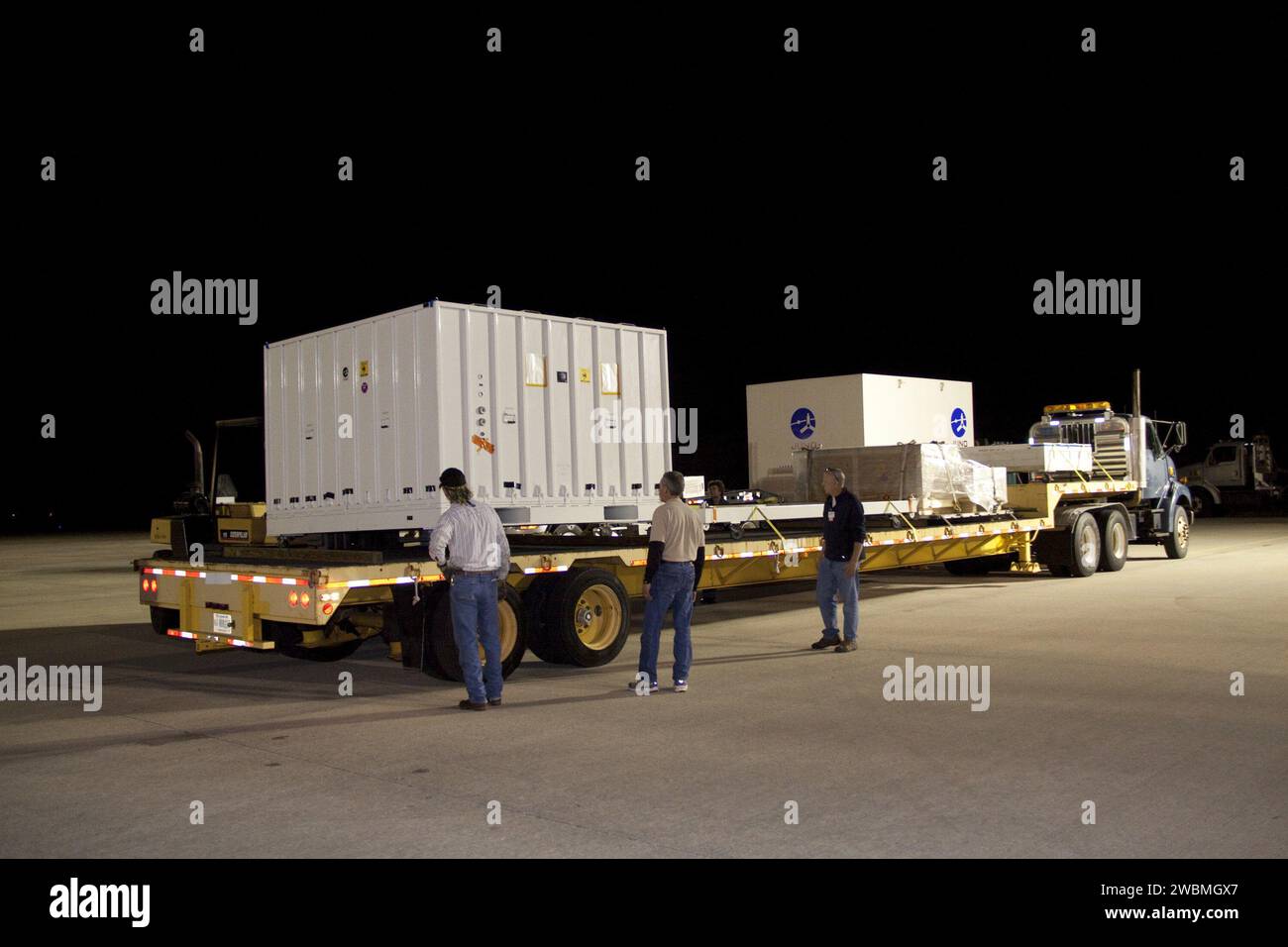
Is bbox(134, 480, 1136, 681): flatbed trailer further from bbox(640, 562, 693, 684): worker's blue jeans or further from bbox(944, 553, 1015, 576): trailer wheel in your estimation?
bbox(944, 553, 1015, 576): trailer wheel

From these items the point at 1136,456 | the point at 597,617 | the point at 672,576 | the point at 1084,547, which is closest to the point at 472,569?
the point at 672,576

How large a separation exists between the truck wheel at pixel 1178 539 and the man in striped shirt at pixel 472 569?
16.7 m

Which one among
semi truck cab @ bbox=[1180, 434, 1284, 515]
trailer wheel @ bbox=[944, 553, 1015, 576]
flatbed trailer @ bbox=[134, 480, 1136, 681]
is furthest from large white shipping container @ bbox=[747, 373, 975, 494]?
→ semi truck cab @ bbox=[1180, 434, 1284, 515]

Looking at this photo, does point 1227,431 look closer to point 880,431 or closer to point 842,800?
point 880,431

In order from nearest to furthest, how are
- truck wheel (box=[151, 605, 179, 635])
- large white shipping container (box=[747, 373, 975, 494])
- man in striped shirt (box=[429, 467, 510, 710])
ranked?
man in striped shirt (box=[429, 467, 510, 710]) < truck wheel (box=[151, 605, 179, 635]) < large white shipping container (box=[747, 373, 975, 494])

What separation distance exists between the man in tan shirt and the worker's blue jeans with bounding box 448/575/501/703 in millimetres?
1298

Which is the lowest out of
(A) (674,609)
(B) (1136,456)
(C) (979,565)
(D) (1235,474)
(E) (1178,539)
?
(C) (979,565)

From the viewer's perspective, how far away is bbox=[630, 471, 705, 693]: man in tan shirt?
9.22 metres

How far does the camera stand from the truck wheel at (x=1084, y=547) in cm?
1815

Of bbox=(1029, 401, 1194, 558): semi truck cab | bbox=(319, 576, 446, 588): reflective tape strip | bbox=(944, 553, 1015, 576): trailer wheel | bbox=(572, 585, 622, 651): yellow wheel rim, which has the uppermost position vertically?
bbox=(1029, 401, 1194, 558): semi truck cab

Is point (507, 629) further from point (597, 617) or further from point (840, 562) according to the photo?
point (840, 562)

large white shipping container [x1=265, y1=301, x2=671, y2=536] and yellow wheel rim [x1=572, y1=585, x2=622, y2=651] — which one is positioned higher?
large white shipping container [x1=265, y1=301, x2=671, y2=536]

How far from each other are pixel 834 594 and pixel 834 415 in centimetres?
872

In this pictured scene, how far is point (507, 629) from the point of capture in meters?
9.86
